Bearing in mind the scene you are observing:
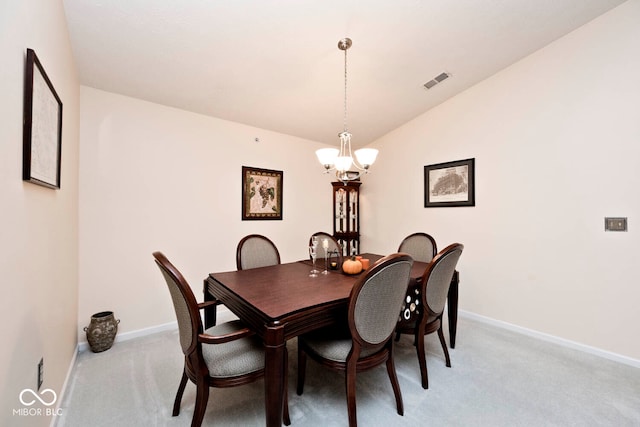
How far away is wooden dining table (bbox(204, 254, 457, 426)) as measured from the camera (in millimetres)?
1222

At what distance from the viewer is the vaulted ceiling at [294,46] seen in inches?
73.4

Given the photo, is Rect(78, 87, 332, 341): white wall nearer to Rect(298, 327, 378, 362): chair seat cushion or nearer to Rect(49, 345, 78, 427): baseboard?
Rect(49, 345, 78, 427): baseboard

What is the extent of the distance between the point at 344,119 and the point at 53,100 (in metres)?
2.88

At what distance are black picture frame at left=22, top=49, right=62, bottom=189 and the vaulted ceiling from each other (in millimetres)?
796

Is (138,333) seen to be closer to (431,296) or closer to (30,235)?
(30,235)

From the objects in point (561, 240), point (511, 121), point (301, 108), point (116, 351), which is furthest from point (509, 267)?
point (116, 351)

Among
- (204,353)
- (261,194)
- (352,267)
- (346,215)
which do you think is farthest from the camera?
(346,215)

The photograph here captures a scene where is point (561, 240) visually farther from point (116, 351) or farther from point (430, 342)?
point (116, 351)

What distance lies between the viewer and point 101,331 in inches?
90.4

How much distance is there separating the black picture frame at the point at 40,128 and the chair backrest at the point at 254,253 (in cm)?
137

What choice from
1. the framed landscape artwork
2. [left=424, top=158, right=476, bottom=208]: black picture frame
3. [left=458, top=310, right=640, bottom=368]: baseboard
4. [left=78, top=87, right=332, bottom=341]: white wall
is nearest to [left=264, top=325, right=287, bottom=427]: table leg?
[left=78, top=87, right=332, bottom=341]: white wall

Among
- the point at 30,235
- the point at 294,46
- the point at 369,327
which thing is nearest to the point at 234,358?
the point at 369,327

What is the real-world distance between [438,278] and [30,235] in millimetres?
2305

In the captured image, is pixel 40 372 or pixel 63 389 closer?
pixel 40 372
